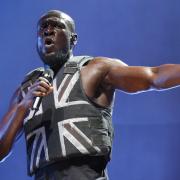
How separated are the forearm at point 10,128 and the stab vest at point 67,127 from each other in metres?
0.04

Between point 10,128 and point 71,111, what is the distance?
0.86 ft

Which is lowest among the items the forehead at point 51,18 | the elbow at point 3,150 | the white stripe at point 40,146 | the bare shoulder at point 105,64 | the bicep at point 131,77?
the elbow at point 3,150

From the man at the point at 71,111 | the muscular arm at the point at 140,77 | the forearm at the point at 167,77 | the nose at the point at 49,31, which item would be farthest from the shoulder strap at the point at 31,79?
the forearm at the point at 167,77

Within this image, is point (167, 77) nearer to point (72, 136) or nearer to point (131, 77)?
point (131, 77)

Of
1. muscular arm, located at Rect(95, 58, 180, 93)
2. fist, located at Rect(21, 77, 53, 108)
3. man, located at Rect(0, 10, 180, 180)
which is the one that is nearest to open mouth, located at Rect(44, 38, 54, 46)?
man, located at Rect(0, 10, 180, 180)

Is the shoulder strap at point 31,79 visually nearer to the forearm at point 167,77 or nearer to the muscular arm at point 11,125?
the muscular arm at point 11,125

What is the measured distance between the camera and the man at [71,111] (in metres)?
1.77

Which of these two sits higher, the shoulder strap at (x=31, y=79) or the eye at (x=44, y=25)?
the eye at (x=44, y=25)

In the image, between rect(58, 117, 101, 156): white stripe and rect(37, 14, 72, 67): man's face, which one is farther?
rect(37, 14, 72, 67): man's face

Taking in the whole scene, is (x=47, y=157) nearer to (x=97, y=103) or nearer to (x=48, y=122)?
(x=48, y=122)

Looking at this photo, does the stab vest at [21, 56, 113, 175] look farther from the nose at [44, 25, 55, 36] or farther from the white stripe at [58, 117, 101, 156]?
the nose at [44, 25, 55, 36]

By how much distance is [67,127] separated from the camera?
5.92 feet

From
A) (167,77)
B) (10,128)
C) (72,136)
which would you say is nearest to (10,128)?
(10,128)

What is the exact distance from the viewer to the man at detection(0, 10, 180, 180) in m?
1.77
